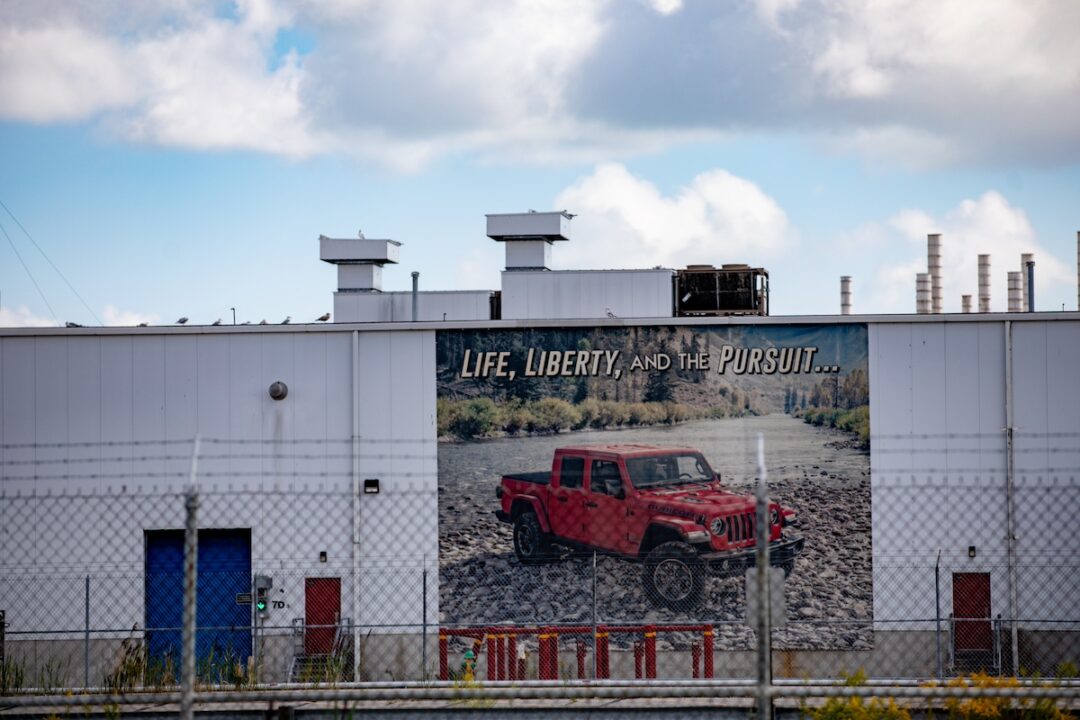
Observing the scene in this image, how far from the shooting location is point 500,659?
727 inches

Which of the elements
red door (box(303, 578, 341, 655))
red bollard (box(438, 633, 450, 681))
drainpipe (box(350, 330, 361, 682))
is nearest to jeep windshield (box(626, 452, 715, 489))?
red bollard (box(438, 633, 450, 681))

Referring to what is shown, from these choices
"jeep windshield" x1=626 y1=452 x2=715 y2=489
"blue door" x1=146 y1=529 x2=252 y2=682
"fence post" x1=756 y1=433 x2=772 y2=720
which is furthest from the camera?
"jeep windshield" x1=626 y1=452 x2=715 y2=489

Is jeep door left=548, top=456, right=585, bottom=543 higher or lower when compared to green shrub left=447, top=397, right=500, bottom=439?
lower

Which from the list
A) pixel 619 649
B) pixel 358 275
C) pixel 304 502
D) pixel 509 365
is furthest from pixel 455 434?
pixel 358 275

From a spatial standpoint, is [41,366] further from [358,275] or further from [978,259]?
[978,259]

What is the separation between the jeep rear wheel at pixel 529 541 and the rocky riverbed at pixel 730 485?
14 cm

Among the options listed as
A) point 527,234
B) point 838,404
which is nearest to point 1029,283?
point 527,234

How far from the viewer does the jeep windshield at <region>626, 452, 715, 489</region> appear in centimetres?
2139

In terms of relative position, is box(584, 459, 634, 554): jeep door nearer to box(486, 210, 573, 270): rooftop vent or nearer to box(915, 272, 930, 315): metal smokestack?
box(486, 210, 573, 270): rooftop vent

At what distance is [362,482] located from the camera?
2138 cm

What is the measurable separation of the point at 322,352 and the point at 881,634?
33.0 ft

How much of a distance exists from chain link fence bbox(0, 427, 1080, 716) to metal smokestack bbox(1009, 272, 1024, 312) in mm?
20150

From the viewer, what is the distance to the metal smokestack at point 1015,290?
40.0 m

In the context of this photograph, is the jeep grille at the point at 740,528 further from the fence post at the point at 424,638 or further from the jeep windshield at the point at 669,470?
the fence post at the point at 424,638
